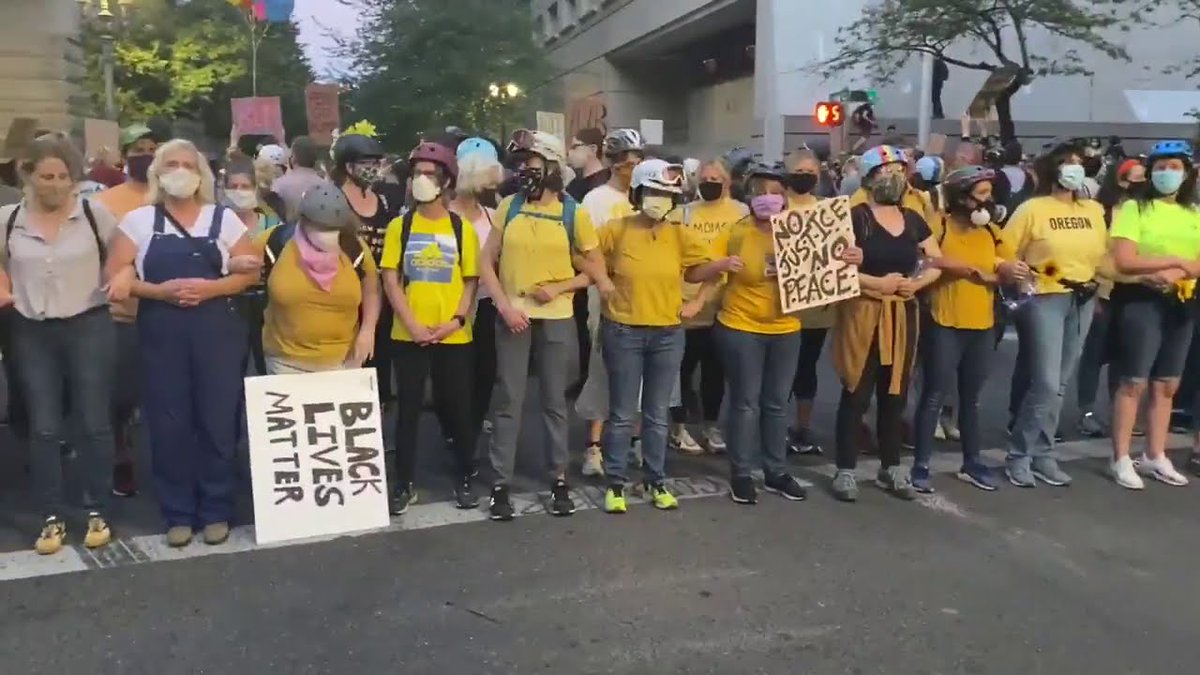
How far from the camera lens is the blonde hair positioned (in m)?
5.19

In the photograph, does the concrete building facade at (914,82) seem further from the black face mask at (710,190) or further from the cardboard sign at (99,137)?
the black face mask at (710,190)

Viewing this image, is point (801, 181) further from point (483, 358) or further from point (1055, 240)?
point (483, 358)

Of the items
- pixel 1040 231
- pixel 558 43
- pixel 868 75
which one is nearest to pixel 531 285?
pixel 1040 231

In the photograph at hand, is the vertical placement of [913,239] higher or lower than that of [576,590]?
higher

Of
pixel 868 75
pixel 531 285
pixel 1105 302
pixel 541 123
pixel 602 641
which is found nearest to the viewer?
pixel 602 641

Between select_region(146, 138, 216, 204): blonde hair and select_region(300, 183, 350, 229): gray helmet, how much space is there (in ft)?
1.44

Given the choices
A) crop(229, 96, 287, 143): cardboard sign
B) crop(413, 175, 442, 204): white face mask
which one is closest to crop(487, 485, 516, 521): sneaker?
crop(413, 175, 442, 204): white face mask

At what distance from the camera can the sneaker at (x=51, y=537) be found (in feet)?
17.3

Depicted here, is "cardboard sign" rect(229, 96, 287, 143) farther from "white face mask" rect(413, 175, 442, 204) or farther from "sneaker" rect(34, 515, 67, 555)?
"sneaker" rect(34, 515, 67, 555)

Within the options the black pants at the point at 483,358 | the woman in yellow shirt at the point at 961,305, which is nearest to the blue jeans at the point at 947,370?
the woman in yellow shirt at the point at 961,305

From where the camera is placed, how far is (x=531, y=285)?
18.9 feet

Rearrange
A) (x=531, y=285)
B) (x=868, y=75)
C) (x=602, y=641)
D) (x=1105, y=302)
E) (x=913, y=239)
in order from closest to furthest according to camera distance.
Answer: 1. (x=602, y=641)
2. (x=531, y=285)
3. (x=913, y=239)
4. (x=1105, y=302)
5. (x=868, y=75)

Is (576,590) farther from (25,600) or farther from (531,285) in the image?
(25,600)

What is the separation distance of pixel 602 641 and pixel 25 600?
8.07ft
